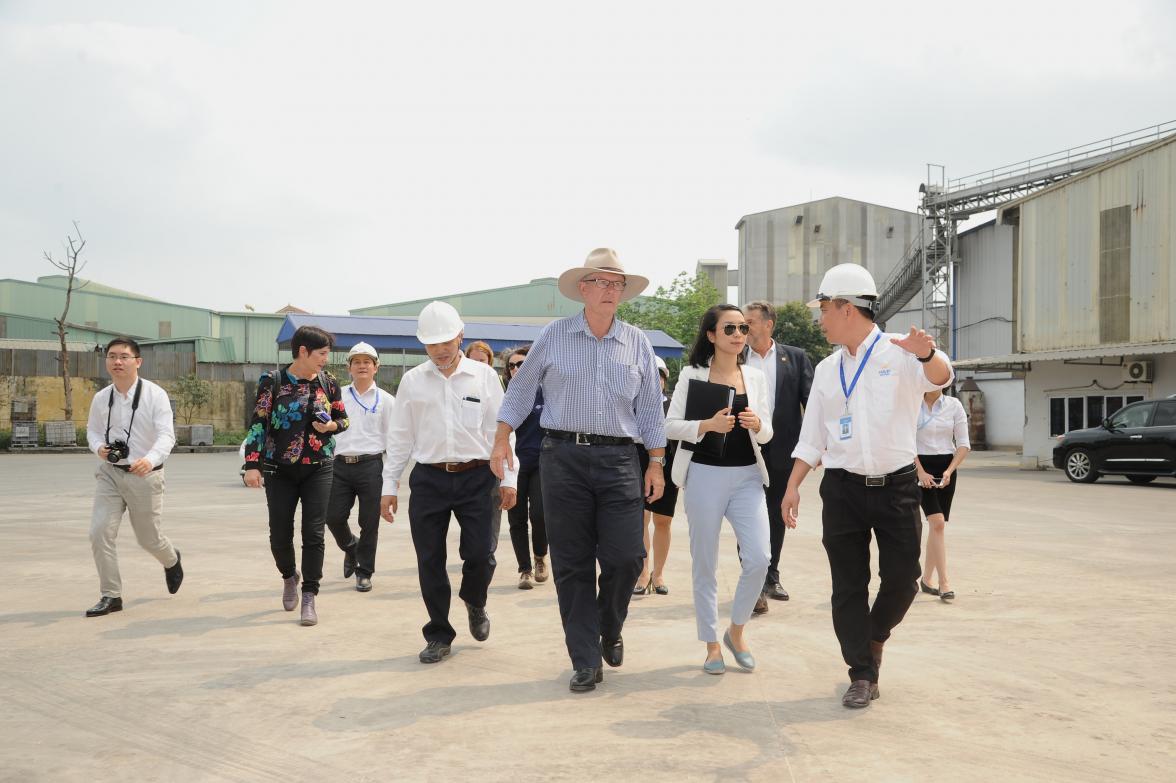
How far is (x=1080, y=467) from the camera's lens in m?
20.9

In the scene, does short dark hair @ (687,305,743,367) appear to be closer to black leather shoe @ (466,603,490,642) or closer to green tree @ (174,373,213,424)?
black leather shoe @ (466,603,490,642)

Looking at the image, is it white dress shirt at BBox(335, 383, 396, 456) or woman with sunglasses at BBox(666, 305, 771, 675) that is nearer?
woman with sunglasses at BBox(666, 305, 771, 675)

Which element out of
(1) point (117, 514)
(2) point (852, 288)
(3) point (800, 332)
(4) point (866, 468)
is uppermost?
(3) point (800, 332)

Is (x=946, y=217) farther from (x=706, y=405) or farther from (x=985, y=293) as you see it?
(x=706, y=405)

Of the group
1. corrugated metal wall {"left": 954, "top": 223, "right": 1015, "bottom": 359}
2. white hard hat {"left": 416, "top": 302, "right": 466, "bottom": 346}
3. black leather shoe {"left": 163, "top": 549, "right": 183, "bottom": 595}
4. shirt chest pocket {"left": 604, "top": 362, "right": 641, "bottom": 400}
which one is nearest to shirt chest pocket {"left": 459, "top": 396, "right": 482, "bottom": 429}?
white hard hat {"left": 416, "top": 302, "right": 466, "bottom": 346}

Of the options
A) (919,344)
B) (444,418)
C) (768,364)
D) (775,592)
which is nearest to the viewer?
(919,344)

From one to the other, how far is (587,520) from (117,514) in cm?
382

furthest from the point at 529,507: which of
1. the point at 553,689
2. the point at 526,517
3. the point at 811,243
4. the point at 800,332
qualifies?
the point at 811,243

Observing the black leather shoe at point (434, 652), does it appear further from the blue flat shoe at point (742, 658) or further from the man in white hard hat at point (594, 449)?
the blue flat shoe at point (742, 658)

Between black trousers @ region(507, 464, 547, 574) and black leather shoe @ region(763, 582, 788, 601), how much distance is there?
1821mm

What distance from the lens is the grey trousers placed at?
672cm

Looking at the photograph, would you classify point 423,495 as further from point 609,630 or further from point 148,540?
point 148,540

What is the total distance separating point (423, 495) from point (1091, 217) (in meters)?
25.0

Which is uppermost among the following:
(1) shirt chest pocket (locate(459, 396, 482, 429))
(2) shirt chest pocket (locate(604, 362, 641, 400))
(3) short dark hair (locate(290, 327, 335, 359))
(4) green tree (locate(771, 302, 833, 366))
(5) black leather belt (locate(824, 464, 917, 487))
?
(4) green tree (locate(771, 302, 833, 366))
